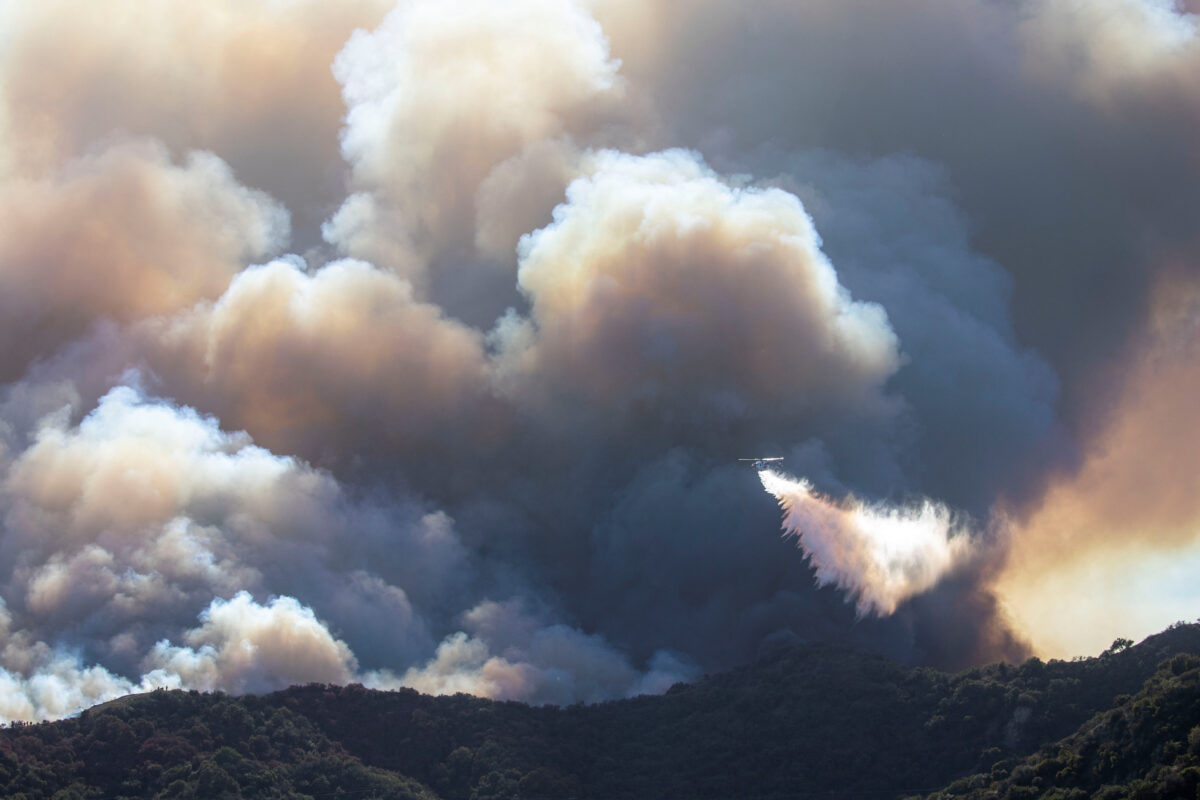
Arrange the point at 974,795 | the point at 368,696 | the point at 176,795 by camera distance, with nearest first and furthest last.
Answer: the point at 974,795 → the point at 176,795 → the point at 368,696

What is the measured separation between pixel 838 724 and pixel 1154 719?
3105 cm

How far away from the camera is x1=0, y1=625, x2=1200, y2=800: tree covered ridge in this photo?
118 metres

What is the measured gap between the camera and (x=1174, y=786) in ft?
300

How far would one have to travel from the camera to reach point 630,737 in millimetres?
132000

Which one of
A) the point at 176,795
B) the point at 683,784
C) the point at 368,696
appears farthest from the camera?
the point at 368,696

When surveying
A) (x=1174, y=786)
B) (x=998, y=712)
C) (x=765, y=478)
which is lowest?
(x=1174, y=786)

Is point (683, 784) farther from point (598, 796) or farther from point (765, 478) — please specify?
point (765, 478)

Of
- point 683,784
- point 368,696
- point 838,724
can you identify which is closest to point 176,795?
point 368,696

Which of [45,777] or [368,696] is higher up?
[368,696]

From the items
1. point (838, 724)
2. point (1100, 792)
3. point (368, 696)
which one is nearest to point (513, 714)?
point (368, 696)

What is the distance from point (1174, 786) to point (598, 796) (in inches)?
1782

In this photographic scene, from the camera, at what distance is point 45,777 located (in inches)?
4579

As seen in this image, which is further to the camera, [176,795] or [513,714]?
[513,714]

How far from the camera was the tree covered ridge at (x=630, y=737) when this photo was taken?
118250mm
